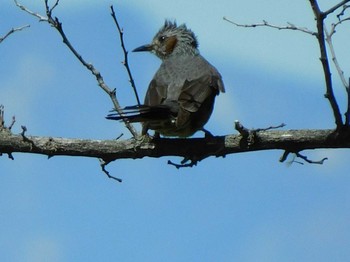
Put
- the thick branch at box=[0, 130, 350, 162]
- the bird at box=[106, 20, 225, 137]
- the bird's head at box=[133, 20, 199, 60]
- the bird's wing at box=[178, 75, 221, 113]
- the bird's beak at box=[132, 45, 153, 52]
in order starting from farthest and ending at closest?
the bird's beak at box=[132, 45, 153, 52] → the bird's head at box=[133, 20, 199, 60] → the bird's wing at box=[178, 75, 221, 113] → the bird at box=[106, 20, 225, 137] → the thick branch at box=[0, 130, 350, 162]

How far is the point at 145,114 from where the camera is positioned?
19.3 feet

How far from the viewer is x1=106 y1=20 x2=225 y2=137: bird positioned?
6.00 m

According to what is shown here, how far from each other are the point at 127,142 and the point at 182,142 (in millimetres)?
482

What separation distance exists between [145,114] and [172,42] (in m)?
2.60

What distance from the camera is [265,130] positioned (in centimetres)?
541

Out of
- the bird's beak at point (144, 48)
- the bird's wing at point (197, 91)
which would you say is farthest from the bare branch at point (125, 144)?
the bird's beak at point (144, 48)

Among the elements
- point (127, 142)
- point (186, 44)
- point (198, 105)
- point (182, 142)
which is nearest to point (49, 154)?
point (127, 142)

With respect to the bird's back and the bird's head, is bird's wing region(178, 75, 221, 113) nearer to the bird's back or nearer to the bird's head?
the bird's back

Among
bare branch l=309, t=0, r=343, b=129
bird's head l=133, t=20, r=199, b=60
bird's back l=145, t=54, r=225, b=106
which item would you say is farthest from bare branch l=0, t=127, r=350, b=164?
bird's head l=133, t=20, r=199, b=60

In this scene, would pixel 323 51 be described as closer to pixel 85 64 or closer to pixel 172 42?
pixel 85 64

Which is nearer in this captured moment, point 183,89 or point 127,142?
point 127,142

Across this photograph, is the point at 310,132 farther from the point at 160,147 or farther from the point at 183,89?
the point at 183,89

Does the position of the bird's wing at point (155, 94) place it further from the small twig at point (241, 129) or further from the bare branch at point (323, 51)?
the bare branch at point (323, 51)

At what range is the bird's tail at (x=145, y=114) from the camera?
563 cm
